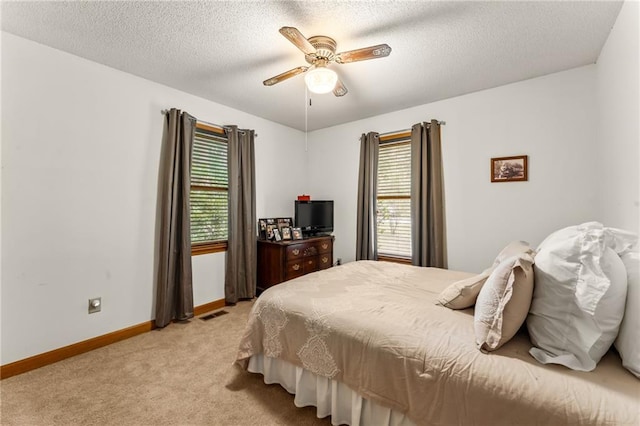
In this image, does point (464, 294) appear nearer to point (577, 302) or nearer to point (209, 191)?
point (577, 302)

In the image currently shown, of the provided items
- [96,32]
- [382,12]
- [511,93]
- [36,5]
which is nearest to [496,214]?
[511,93]

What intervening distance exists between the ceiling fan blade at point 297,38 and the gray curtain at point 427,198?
1911mm

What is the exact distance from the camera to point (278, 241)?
12.5 feet

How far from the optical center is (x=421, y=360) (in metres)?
1.25

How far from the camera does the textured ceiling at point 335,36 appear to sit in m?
1.83

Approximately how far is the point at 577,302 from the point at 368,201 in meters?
2.84

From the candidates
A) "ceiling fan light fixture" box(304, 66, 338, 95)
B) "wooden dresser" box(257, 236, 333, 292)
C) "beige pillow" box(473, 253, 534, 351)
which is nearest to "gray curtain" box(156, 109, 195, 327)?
"wooden dresser" box(257, 236, 333, 292)

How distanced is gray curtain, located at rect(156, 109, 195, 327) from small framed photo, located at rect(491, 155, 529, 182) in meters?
3.37

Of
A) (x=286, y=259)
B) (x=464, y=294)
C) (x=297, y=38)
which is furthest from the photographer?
(x=286, y=259)

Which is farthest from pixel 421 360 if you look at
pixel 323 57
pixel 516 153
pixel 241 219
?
pixel 241 219

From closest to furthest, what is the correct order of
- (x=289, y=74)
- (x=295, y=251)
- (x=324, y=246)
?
(x=289, y=74), (x=295, y=251), (x=324, y=246)

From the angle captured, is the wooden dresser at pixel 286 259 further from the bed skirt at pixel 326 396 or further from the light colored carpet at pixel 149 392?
the bed skirt at pixel 326 396

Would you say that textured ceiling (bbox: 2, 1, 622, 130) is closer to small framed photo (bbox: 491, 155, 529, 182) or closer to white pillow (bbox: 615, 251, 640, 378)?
small framed photo (bbox: 491, 155, 529, 182)

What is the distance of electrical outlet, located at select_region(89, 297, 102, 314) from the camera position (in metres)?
2.48
